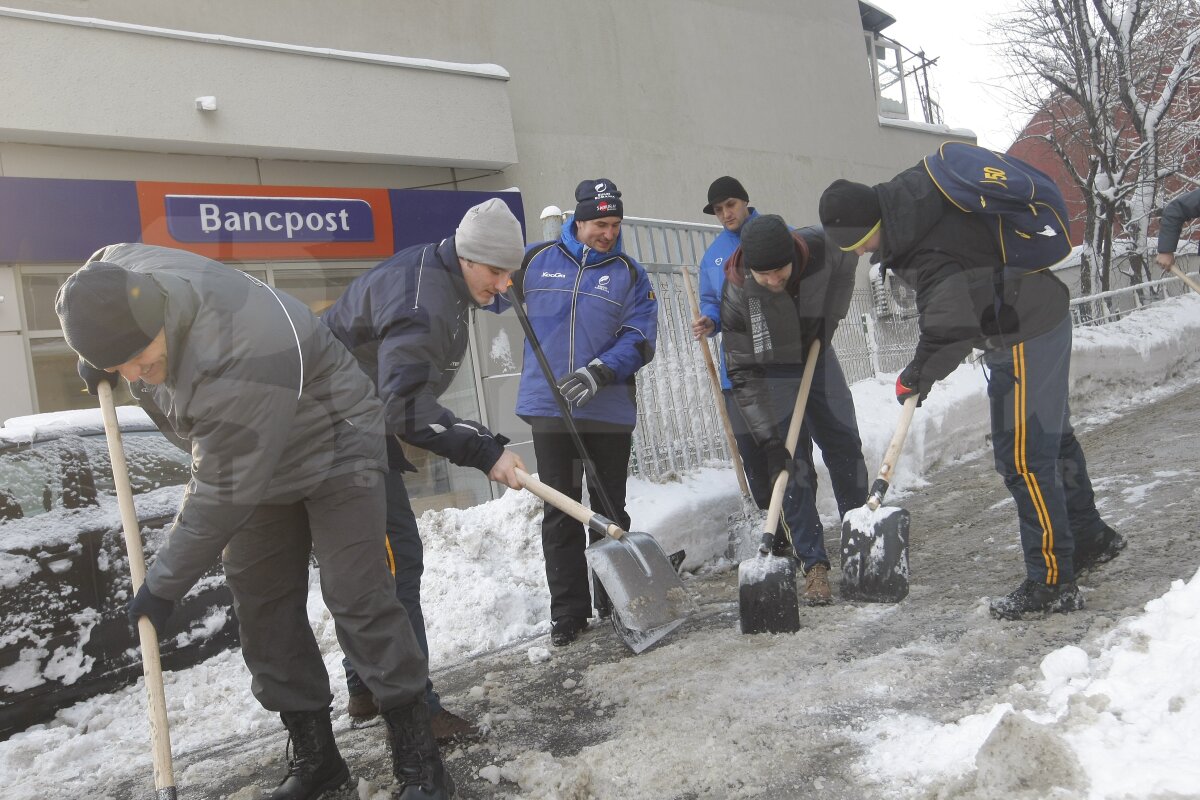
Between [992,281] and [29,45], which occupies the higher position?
[29,45]

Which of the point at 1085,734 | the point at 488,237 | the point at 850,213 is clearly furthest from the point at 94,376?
the point at 1085,734

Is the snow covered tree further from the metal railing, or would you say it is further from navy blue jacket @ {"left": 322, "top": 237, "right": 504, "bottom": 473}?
navy blue jacket @ {"left": 322, "top": 237, "right": 504, "bottom": 473}

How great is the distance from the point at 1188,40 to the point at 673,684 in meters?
16.2

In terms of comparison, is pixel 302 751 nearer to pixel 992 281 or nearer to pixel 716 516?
pixel 992 281

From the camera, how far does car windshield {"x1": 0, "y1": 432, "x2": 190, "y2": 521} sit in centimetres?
419

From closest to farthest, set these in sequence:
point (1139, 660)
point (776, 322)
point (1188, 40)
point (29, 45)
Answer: point (1139, 660)
point (776, 322)
point (29, 45)
point (1188, 40)

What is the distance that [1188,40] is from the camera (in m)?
15.1

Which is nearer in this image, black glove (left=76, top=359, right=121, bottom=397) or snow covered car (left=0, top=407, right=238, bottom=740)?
black glove (left=76, top=359, right=121, bottom=397)

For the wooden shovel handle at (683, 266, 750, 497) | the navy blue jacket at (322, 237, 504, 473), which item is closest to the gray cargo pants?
the navy blue jacket at (322, 237, 504, 473)

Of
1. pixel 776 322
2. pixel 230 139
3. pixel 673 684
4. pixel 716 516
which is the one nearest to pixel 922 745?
pixel 673 684

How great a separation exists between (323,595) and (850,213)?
2430 millimetres

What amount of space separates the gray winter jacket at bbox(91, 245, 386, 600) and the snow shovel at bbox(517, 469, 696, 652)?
104 cm

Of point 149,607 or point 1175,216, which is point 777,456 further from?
point 1175,216

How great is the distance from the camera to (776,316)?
4621 mm
